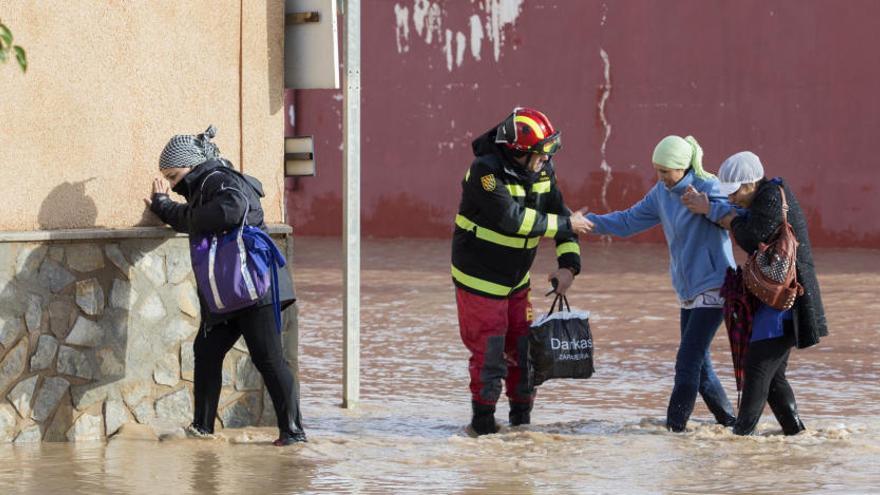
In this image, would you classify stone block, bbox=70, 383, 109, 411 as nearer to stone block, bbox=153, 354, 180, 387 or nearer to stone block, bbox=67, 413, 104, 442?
stone block, bbox=67, 413, 104, 442

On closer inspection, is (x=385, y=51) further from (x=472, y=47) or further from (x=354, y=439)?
(x=354, y=439)

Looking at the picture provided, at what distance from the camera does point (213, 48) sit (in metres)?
8.29

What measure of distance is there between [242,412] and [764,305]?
268 cm

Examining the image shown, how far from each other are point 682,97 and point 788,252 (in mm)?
12349

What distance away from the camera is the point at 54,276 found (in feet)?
25.3

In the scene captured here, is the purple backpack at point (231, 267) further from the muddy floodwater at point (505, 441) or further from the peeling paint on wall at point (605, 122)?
the peeling paint on wall at point (605, 122)

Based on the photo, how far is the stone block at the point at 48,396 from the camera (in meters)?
7.70

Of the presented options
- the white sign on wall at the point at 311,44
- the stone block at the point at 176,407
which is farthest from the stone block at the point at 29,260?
the white sign on wall at the point at 311,44

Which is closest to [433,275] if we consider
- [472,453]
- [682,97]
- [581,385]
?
[682,97]

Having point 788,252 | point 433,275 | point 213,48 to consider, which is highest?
point 213,48

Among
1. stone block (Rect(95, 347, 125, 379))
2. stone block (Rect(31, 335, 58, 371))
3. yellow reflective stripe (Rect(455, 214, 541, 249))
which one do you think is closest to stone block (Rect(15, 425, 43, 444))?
stone block (Rect(31, 335, 58, 371))

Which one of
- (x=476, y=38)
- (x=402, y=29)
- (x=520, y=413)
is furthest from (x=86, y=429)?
(x=402, y=29)

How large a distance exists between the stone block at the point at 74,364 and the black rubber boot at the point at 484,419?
6.13ft

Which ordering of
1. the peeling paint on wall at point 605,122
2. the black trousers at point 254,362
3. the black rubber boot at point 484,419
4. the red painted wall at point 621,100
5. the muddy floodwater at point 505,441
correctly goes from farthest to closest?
1. the peeling paint on wall at point 605,122
2. the red painted wall at point 621,100
3. the black rubber boot at point 484,419
4. the black trousers at point 254,362
5. the muddy floodwater at point 505,441
